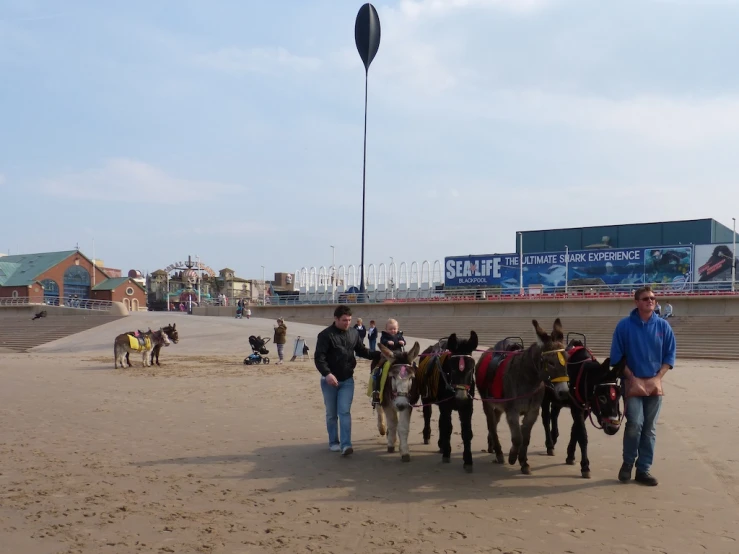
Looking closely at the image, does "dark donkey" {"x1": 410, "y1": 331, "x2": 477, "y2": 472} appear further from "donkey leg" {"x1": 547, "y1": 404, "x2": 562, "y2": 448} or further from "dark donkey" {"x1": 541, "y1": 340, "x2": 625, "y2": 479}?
"donkey leg" {"x1": 547, "y1": 404, "x2": 562, "y2": 448}

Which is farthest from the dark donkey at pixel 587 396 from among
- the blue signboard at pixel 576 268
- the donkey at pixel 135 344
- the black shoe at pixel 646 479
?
the blue signboard at pixel 576 268

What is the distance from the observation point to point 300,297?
2402 inches

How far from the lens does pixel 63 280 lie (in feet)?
262

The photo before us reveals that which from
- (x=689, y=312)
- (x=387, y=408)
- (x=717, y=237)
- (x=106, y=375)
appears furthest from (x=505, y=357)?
(x=717, y=237)

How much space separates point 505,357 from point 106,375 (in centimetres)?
1522

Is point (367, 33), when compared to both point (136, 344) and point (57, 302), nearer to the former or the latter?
point (57, 302)

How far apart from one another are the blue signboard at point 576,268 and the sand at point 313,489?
4628cm

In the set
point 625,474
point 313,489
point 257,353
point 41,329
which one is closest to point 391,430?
point 313,489

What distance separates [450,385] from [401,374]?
60 cm

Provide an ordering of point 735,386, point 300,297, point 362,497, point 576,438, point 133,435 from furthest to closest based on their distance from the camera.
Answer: point 300,297 < point 735,386 < point 133,435 < point 576,438 < point 362,497

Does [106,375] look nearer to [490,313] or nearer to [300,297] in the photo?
[490,313]

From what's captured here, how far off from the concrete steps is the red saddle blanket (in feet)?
119

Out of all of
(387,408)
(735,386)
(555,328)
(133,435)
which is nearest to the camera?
(555,328)

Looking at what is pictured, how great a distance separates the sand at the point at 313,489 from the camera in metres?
5.75
